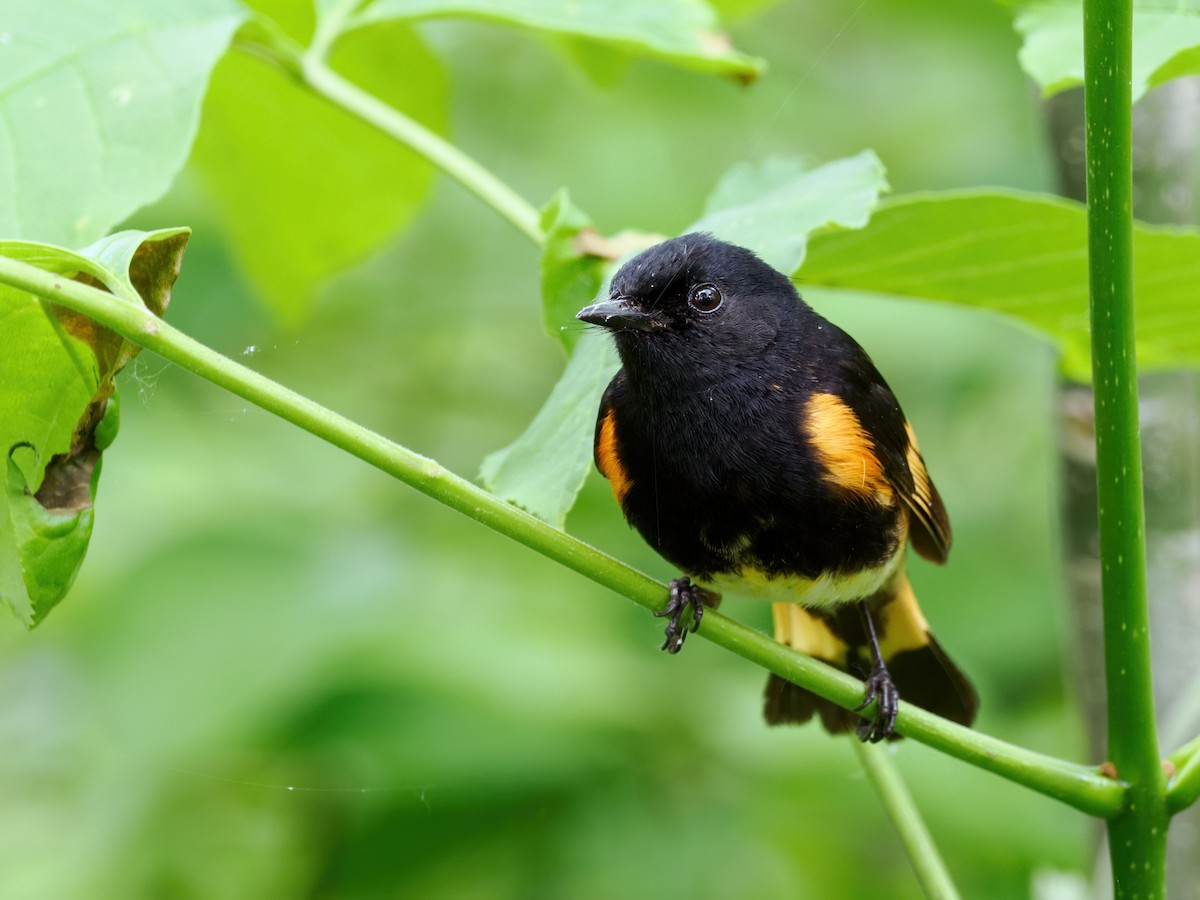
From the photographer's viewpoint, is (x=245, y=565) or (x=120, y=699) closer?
(x=120, y=699)

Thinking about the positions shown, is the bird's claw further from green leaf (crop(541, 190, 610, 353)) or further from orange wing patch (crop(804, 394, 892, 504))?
green leaf (crop(541, 190, 610, 353))

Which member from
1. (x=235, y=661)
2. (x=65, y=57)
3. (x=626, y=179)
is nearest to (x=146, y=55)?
(x=65, y=57)

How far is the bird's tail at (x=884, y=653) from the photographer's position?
10.1 feet

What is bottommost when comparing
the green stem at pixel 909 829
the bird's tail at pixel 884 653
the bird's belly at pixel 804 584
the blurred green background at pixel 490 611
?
the blurred green background at pixel 490 611

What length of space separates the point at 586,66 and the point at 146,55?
1217mm

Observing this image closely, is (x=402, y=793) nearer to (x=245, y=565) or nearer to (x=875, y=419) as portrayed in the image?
(x=245, y=565)

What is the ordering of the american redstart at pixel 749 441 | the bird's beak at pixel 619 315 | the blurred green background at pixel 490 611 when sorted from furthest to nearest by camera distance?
the blurred green background at pixel 490 611 < the american redstart at pixel 749 441 < the bird's beak at pixel 619 315

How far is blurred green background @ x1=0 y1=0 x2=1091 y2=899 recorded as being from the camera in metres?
3.45

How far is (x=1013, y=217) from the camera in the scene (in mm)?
2178

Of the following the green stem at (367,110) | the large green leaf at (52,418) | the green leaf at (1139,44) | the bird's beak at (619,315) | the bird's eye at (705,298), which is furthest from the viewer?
the bird's eye at (705,298)

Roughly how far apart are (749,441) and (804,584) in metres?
0.31

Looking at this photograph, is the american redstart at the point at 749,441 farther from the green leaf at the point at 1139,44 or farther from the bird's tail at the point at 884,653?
the green leaf at the point at 1139,44

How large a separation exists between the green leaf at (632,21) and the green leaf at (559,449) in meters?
0.64

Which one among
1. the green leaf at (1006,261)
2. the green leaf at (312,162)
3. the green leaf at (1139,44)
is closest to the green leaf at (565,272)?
the green leaf at (1006,261)
